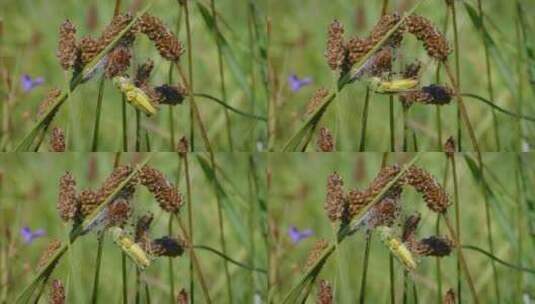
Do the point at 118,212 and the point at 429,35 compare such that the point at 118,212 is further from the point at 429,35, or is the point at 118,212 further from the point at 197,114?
the point at 429,35

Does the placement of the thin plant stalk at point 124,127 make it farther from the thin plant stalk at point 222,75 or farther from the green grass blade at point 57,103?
the thin plant stalk at point 222,75

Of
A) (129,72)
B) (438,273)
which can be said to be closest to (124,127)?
(129,72)

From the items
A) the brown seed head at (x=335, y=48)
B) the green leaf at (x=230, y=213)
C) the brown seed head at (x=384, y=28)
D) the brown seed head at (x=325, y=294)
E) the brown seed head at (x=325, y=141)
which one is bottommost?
the brown seed head at (x=325, y=294)

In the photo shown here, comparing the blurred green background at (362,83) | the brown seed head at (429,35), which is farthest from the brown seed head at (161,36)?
the brown seed head at (429,35)

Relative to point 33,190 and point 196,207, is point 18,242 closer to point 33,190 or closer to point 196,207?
point 33,190

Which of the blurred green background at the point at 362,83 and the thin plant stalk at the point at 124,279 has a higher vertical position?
the blurred green background at the point at 362,83

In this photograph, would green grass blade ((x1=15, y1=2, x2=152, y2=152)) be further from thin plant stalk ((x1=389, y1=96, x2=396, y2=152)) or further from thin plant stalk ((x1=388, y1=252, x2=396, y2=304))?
thin plant stalk ((x1=388, y1=252, x2=396, y2=304))
